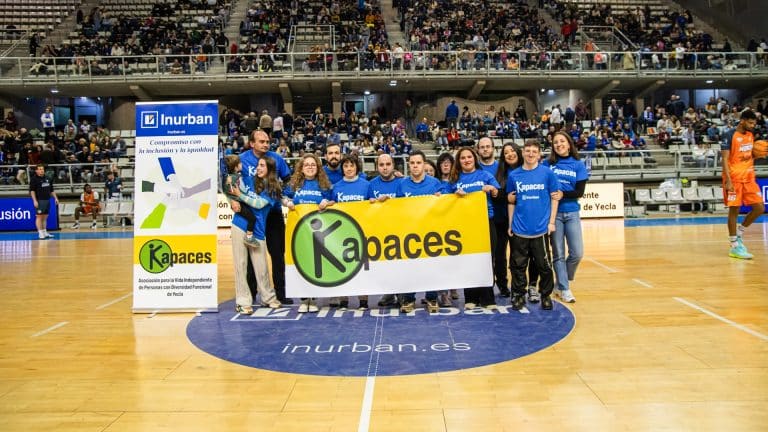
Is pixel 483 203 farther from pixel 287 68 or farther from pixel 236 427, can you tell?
pixel 287 68

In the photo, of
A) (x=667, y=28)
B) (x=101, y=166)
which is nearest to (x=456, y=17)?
(x=667, y=28)

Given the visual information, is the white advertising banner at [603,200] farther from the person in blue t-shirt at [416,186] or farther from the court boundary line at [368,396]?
the court boundary line at [368,396]

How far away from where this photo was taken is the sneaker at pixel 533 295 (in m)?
6.17

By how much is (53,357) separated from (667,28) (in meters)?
31.7

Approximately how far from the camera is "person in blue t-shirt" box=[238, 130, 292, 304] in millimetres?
6090

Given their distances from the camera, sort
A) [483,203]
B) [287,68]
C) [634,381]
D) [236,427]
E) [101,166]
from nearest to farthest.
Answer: [236,427] < [634,381] < [483,203] < [101,166] < [287,68]

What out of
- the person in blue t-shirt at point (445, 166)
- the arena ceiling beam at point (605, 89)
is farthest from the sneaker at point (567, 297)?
the arena ceiling beam at point (605, 89)

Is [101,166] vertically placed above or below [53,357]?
above

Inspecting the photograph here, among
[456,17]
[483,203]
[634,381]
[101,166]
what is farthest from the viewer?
[456,17]

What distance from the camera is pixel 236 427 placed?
3.19 m

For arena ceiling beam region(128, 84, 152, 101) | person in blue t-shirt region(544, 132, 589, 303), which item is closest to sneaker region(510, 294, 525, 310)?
person in blue t-shirt region(544, 132, 589, 303)

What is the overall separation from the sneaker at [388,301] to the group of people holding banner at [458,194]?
0.01 meters

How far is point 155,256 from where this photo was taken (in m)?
6.07

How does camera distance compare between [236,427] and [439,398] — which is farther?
[439,398]
